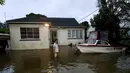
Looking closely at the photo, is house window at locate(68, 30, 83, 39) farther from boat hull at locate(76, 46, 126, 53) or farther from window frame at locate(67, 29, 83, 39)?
boat hull at locate(76, 46, 126, 53)

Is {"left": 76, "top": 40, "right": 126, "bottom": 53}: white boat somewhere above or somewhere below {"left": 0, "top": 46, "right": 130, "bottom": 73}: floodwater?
above

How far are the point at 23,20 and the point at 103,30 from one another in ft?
39.2

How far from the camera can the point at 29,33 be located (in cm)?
1966

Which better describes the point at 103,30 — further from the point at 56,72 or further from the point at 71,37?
the point at 56,72

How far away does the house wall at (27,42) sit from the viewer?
19188mm

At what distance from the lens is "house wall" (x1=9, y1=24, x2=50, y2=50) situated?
19.2m

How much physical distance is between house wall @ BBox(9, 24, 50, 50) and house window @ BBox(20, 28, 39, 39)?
0.43m

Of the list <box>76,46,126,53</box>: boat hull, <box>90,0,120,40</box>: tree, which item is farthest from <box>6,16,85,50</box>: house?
<box>90,0,120,40</box>: tree

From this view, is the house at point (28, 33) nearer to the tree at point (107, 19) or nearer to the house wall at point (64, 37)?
the house wall at point (64, 37)

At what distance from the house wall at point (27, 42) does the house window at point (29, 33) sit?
43 centimetres

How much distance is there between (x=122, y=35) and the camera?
76.9 feet

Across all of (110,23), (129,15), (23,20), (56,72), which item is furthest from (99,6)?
(56,72)

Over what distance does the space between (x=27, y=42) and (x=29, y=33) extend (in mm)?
1122

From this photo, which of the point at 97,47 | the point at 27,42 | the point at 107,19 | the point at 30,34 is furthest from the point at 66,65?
the point at 107,19
